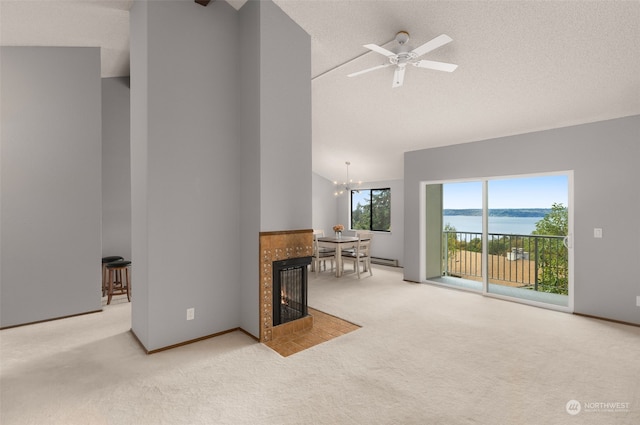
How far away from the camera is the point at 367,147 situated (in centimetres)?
619

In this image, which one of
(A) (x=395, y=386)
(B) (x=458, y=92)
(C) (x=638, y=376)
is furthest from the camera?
(B) (x=458, y=92)

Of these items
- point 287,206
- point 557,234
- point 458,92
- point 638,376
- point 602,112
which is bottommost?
point 638,376

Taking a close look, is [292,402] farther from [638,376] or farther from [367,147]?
[367,147]

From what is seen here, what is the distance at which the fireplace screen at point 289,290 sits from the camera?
3222 mm

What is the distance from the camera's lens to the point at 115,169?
15.9 ft

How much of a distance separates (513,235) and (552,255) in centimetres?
61

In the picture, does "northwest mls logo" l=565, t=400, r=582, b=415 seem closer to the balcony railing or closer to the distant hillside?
the balcony railing

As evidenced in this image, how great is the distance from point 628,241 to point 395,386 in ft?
11.5

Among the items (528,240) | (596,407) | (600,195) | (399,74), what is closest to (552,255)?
(528,240)

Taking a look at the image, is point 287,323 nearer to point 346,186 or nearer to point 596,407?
point 596,407

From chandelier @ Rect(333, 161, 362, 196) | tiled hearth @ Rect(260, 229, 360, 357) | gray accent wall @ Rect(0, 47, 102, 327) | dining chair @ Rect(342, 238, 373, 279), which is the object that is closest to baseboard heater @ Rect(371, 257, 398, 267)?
dining chair @ Rect(342, 238, 373, 279)

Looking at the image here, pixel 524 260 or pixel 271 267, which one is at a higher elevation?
pixel 271 267

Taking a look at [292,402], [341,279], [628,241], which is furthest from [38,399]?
[628,241]

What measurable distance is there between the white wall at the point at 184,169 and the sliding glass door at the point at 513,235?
3.94 meters
